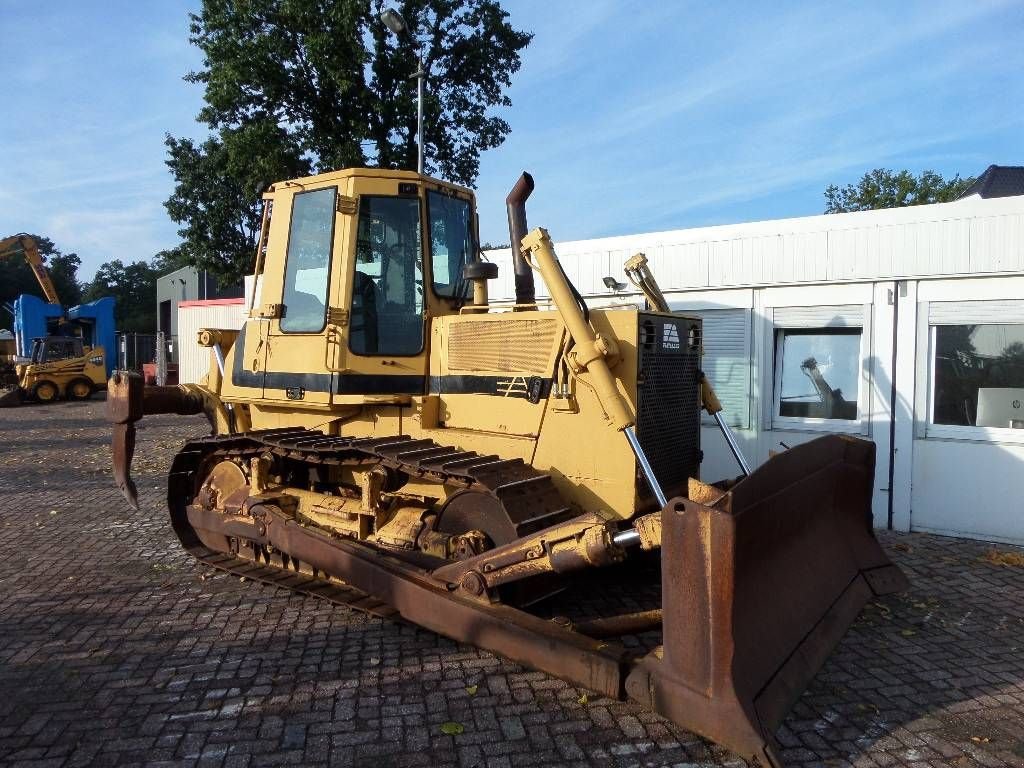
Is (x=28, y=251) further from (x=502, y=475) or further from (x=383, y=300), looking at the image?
(x=502, y=475)

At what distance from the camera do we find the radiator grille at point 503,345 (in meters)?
5.13

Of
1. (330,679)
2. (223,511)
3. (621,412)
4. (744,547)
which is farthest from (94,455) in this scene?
(744,547)

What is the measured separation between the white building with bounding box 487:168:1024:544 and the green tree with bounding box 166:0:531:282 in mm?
12494

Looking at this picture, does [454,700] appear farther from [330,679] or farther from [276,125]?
[276,125]

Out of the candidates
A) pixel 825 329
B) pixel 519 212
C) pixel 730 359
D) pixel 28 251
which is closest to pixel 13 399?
pixel 28 251

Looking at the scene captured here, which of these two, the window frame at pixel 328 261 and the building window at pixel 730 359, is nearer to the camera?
the window frame at pixel 328 261

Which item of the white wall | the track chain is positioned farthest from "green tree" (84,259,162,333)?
the track chain

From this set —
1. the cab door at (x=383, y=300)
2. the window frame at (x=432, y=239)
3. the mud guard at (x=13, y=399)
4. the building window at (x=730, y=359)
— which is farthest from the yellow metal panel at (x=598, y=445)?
the mud guard at (x=13, y=399)

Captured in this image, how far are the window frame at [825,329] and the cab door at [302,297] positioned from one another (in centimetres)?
505

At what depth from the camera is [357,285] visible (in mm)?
5684

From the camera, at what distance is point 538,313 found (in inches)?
205

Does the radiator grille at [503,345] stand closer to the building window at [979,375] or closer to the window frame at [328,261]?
the window frame at [328,261]

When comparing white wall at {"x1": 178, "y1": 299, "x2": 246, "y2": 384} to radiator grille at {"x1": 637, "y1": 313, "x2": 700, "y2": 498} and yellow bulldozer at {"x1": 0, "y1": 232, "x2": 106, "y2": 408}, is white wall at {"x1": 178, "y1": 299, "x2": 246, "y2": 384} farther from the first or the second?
radiator grille at {"x1": 637, "y1": 313, "x2": 700, "y2": 498}

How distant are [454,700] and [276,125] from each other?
58.9 ft
